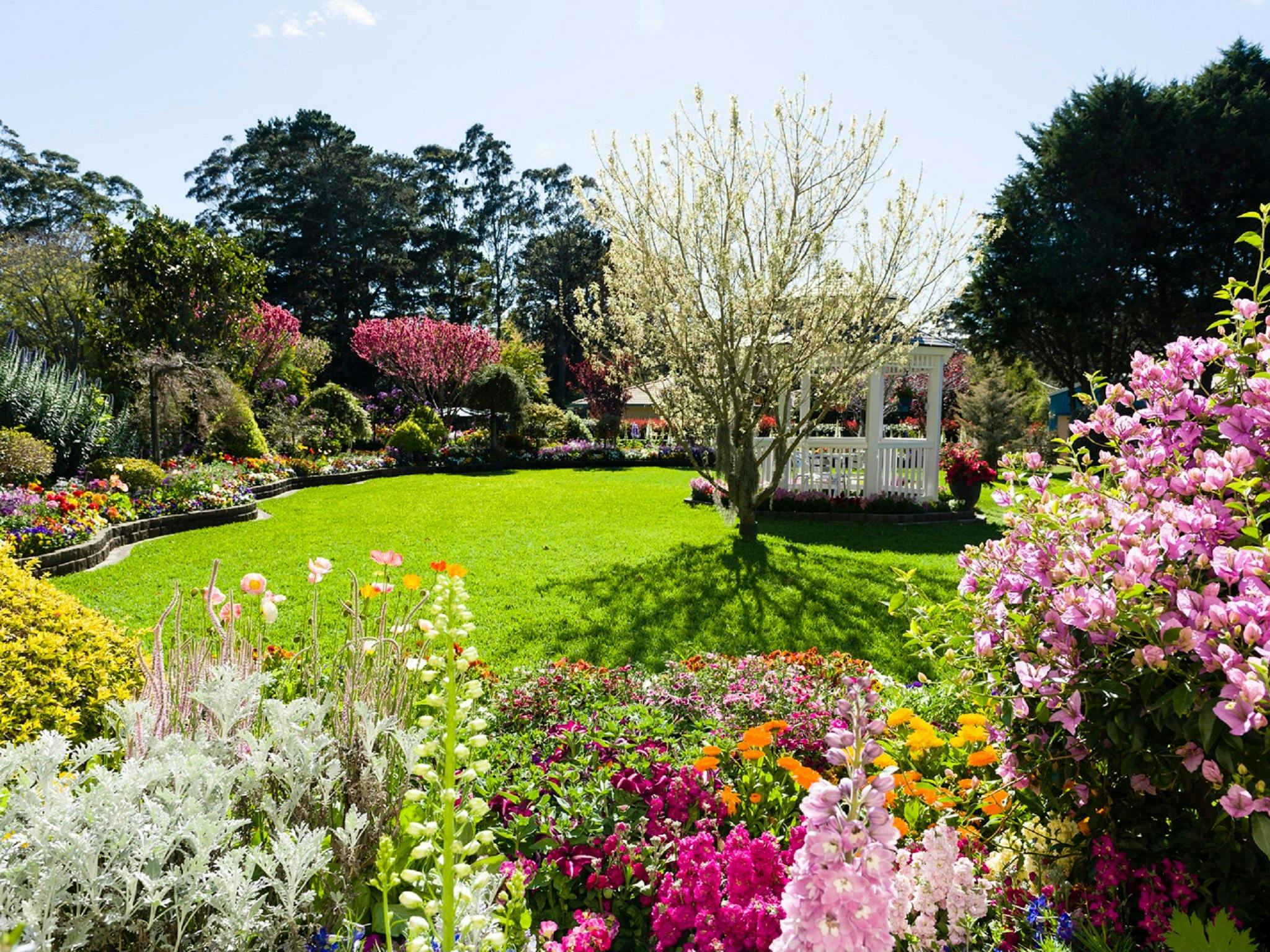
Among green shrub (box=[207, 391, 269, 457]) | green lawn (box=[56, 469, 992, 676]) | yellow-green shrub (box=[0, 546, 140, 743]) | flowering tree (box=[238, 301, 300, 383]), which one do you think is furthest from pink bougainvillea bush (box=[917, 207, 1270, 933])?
flowering tree (box=[238, 301, 300, 383])

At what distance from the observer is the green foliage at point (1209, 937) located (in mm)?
1362

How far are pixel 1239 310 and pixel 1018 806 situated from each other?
137 centimetres

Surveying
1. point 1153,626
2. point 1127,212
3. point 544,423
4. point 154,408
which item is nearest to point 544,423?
point 544,423

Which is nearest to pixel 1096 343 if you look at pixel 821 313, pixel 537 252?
pixel 821 313

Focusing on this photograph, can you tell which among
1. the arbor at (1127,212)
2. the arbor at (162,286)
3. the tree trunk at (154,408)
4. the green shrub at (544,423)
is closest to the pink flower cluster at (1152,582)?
the tree trunk at (154,408)

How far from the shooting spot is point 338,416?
20.4 metres

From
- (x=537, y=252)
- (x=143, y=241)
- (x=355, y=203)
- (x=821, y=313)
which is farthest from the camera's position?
(x=537, y=252)

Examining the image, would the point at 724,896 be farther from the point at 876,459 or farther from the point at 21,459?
the point at 21,459

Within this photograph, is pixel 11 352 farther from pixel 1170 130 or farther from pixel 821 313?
pixel 1170 130

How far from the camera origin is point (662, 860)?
2.11 meters

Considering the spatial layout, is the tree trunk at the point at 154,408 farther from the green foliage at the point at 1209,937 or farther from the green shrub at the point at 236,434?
the green foliage at the point at 1209,937

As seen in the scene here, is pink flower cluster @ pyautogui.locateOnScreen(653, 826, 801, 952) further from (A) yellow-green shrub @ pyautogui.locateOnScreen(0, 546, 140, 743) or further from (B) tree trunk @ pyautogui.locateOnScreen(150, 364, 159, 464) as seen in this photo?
(B) tree trunk @ pyautogui.locateOnScreen(150, 364, 159, 464)

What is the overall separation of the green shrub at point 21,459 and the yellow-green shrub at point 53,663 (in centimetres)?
839

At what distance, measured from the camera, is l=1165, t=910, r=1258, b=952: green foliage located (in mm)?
1362
